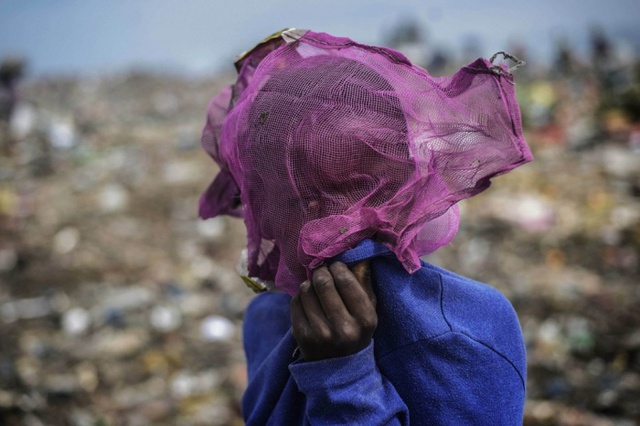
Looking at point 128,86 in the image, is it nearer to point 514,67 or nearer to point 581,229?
point 581,229

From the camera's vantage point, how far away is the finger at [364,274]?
828 millimetres

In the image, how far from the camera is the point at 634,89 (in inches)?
227

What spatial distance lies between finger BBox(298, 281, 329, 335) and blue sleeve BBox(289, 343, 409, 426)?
5 cm

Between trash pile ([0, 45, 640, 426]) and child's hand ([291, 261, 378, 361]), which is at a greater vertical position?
child's hand ([291, 261, 378, 361])

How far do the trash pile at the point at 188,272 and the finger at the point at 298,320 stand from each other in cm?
198

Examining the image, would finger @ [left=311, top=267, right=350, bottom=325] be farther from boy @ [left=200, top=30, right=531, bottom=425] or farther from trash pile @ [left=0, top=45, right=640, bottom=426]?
trash pile @ [left=0, top=45, right=640, bottom=426]

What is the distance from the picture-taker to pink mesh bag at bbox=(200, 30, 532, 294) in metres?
0.81

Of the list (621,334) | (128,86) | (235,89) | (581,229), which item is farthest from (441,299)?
(128,86)

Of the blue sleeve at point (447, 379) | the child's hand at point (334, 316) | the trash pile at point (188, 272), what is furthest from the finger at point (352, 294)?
the trash pile at point (188, 272)

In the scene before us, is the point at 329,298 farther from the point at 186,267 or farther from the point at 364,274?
the point at 186,267

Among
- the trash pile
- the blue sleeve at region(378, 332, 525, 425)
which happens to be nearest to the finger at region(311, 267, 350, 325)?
the blue sleeve at region(378, 332, 525, 425)

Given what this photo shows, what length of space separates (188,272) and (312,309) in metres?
3.26

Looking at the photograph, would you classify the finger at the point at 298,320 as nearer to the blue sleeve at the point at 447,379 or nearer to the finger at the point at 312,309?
the finger at the point at 312,309

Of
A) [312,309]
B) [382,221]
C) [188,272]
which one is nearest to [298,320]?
[312,309]
